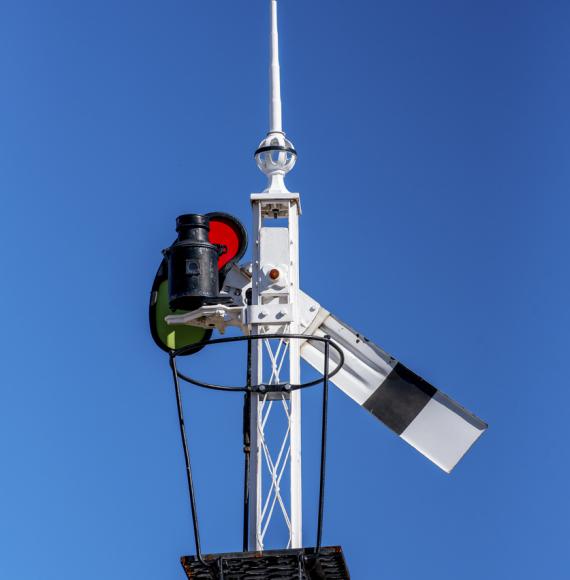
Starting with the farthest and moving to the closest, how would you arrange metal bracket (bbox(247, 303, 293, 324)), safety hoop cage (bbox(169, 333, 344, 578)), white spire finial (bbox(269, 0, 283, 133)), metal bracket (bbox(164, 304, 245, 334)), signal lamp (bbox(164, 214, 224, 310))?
white spire finial (bbox(269, 0, 283, 133))
metal bracket (bbox(164, 304, 245, 334))
signal lamp (bbox(164, 214, 224, 310))
metal bracket (bbox(247, 303, 293, 324))
safety hoop cage (bbox(169, 333, 344, 578))

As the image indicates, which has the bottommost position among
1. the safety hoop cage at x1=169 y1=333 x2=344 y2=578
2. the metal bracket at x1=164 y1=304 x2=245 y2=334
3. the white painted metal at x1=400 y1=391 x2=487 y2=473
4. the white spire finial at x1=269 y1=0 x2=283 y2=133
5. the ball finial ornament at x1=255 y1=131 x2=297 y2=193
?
the safety hoop cage at x1=169 y1=333 x2=344 y2=578

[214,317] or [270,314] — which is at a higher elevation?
[214,317]

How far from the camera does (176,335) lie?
10727mm

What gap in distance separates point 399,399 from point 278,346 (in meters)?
1.65

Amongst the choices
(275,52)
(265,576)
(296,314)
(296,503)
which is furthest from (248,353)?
(275,52)


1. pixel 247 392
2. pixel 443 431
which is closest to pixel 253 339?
pixel 247 392

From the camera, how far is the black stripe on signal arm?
1069 cm

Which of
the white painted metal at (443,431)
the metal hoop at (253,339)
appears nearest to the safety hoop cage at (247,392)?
the metal hoop at (253,339)

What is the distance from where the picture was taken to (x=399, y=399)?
1070cm

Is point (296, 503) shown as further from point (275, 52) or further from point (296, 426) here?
point (275, 52)

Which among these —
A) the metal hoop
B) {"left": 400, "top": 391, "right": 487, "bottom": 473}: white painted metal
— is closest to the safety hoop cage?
the metal hoop

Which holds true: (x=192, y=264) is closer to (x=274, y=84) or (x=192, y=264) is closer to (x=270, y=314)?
(x=270, y=314)

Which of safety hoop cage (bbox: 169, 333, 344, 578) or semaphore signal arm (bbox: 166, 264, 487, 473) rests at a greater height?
semaphore signal arm (bbox: 166, 264, 487, 473)

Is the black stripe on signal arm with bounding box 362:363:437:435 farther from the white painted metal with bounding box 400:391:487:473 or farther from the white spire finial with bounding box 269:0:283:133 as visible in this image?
the white spire finial with bounding box 269:0:283:133
